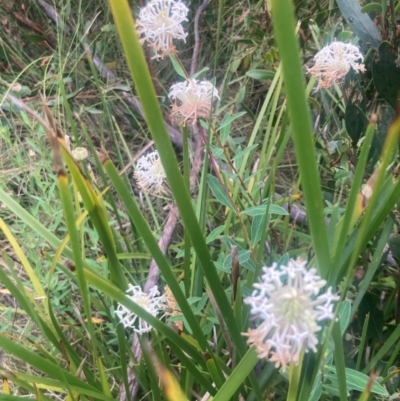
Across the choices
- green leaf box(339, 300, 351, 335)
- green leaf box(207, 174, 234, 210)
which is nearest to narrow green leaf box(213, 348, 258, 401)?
green leaf box(339, 300, 351, 335)

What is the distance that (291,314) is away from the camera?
8.9 inches

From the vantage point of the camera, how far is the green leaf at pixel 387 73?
0.44 m

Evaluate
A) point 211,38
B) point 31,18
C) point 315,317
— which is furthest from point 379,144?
point 31,18

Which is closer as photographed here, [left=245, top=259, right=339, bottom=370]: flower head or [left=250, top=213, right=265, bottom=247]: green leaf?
[left=245, top=259, right=339, bottom=370]: flower head

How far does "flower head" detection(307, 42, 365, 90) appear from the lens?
1.56ft

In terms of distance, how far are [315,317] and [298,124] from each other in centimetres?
11

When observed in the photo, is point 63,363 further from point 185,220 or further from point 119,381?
point 185,220

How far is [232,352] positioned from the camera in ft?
1.29

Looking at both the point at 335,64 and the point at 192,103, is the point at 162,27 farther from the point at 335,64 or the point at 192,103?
the point at 335,64

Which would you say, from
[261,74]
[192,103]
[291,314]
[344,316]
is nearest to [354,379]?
[344,316]

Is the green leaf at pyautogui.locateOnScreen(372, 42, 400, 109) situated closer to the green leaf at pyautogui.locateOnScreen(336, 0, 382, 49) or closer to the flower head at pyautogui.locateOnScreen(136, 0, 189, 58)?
the green leaf at pyautogui.locateOnScreen(336, 0, 382, 49)

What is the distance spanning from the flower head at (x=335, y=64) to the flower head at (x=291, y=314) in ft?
1.00

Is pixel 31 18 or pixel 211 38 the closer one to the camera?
pixel 211 38

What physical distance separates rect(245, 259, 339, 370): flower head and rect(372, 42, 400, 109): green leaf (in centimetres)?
28
